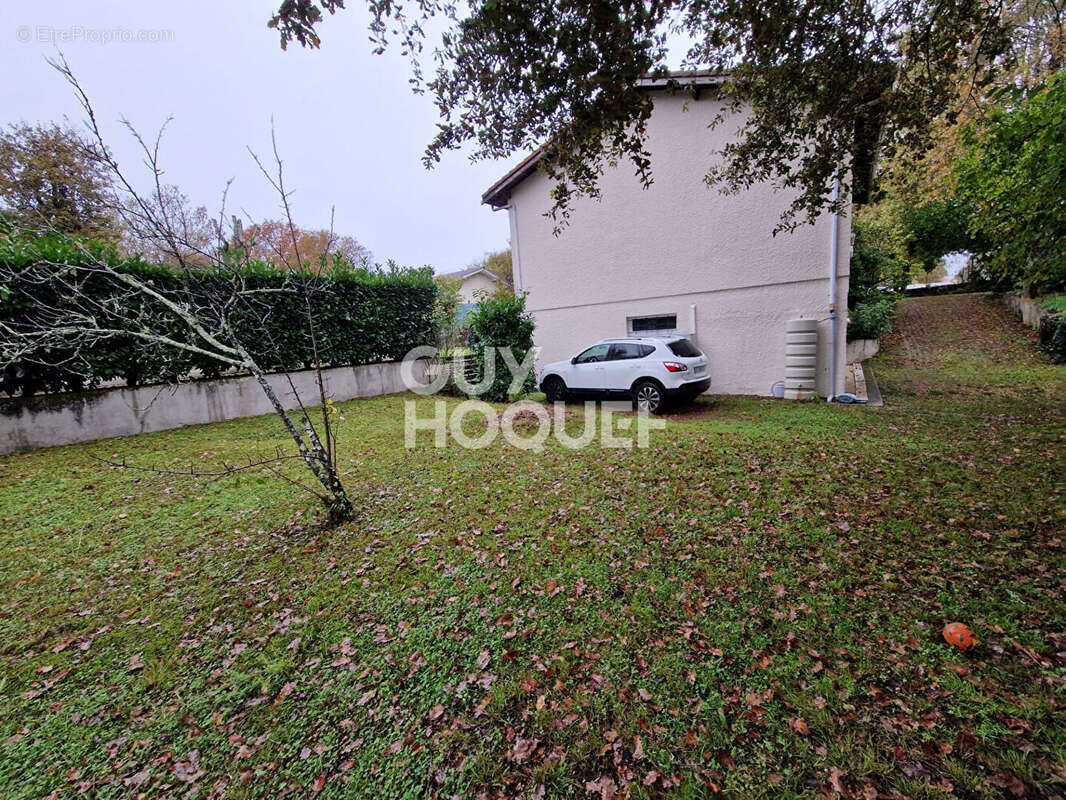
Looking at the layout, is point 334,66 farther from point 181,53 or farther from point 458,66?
point 181,53

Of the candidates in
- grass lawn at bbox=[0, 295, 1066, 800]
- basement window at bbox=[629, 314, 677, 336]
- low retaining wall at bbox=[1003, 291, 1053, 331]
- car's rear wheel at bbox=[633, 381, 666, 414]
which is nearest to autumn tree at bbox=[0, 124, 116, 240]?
grass lawn at bbox=[0, 295, 1066, 800]

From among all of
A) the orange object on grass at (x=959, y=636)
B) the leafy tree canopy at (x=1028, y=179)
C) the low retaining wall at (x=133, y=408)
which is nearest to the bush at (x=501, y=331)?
the low retaining wall at (x=133, y=408)

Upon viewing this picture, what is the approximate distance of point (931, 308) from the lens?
17703 mm

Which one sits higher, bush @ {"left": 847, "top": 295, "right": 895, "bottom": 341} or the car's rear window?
bush @ {"left": 847, "top": 295, "right": 895, "bottom": 341}

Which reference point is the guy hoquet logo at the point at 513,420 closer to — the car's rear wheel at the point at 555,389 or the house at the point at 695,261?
the car's rear wheel at the point at 555,389

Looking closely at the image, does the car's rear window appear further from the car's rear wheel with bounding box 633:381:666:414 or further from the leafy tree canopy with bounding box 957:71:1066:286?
the leafy tree canopy with bounding box 957:71:1066:286

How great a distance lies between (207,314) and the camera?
25.3 ft

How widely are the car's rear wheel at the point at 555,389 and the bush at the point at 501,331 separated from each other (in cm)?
77

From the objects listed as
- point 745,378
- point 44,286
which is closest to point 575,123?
point 745,378

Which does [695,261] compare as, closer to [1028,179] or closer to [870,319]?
[1028,179]

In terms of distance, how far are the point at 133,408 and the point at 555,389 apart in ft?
27.1

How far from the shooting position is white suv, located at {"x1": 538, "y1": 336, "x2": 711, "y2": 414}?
784 cm

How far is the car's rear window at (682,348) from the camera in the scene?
26.0ft

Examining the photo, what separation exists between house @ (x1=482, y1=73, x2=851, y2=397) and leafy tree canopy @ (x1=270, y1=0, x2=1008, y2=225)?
→ 13.1 ft
